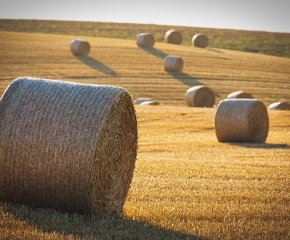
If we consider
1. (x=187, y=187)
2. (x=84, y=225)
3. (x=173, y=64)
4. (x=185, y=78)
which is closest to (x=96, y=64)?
(x=173, y=64)

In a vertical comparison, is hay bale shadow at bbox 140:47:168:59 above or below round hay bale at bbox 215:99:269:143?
below

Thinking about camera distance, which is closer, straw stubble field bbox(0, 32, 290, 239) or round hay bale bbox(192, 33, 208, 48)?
straw stubble field bbox(0, 32, 290, 239)

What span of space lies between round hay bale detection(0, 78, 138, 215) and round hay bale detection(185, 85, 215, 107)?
22.6 m

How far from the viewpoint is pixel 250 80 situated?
3872 centimetres

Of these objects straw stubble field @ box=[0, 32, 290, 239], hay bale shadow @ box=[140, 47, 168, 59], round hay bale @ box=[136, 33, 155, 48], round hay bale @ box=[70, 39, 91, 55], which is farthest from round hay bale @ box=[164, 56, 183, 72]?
round hay bale @ box=[136, 33, 155, 48]

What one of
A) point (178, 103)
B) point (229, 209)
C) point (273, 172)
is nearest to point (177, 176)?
point (273, 172)

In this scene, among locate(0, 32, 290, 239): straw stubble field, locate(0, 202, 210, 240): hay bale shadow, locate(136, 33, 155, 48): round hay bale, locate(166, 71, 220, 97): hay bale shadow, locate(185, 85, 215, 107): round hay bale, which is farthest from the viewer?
locate(136, 33, 155, 48): round hay bale

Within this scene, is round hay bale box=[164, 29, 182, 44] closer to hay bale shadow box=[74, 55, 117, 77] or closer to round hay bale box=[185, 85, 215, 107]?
hay bale shadow box=[74, 55, 117, 77]

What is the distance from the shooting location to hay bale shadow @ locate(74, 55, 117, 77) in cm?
3764

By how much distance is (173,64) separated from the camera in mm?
39500

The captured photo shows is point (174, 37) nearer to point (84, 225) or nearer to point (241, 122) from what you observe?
point (241, 122)

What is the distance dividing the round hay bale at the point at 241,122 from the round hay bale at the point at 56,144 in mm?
10332

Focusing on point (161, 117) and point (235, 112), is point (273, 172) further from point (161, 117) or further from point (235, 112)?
point (161, 117)

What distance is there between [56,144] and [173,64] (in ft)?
113
